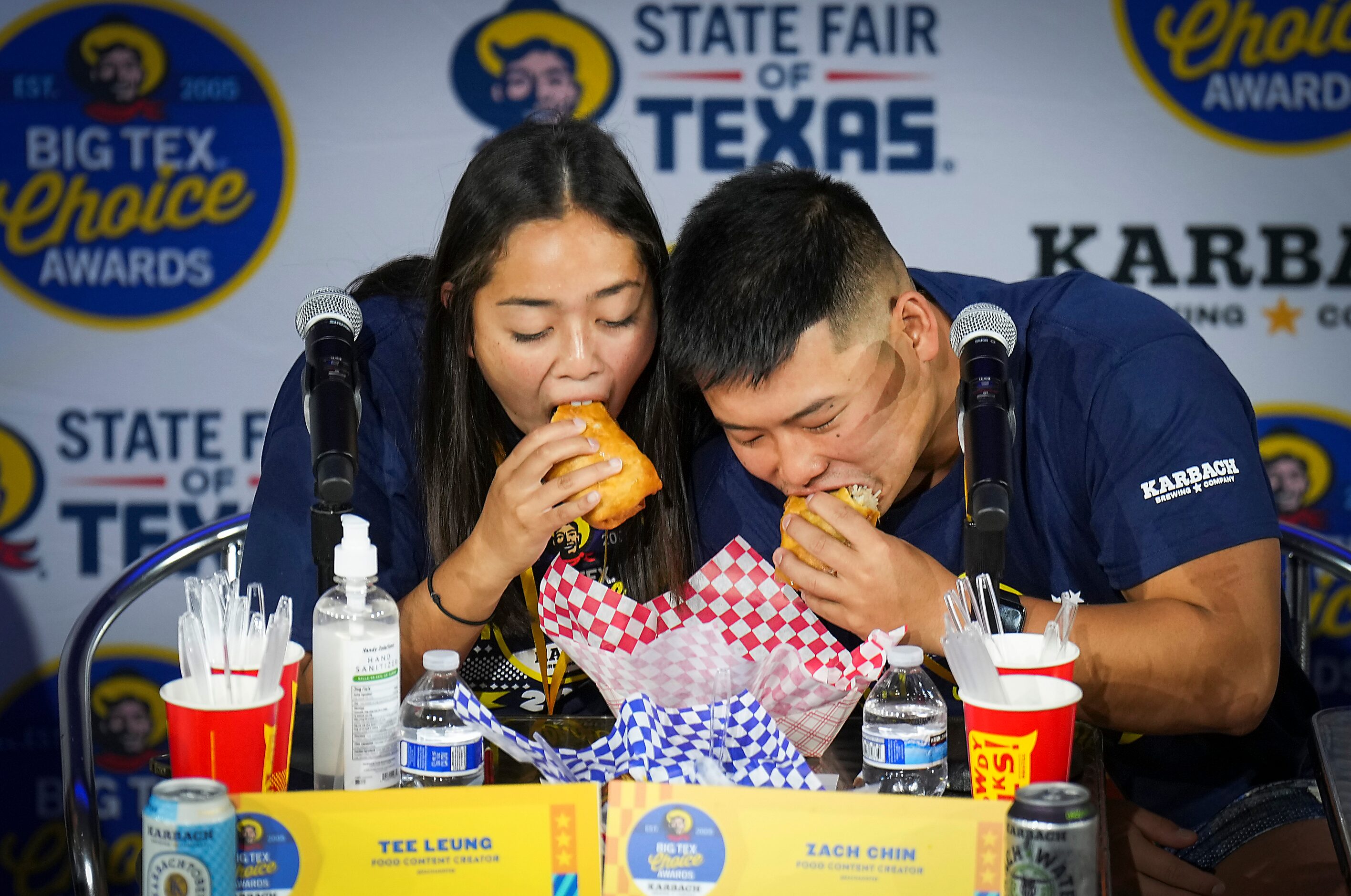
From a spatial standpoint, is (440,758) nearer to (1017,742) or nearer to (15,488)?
(1017,742)

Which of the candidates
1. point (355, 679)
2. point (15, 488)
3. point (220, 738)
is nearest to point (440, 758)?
point (355, 679)

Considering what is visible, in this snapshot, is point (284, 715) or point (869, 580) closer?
point (284, 715)

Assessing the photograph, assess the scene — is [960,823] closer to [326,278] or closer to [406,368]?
[406,368]

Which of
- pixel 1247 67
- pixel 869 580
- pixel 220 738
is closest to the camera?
pixel 220 738

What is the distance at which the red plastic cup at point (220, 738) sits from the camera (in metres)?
1.47

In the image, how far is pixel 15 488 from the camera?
3.77 m

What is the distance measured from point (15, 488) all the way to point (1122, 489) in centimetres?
297

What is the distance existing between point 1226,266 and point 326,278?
245cm

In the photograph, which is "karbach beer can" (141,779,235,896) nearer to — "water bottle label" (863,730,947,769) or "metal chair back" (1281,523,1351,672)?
"water bottle label" (863,730,947,769)

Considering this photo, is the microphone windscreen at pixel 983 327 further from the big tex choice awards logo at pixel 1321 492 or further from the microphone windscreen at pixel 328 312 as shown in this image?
the big tex choice awards logo at pixel 1321 492

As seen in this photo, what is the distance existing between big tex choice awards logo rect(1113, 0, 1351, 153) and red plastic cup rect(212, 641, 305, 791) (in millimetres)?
2998

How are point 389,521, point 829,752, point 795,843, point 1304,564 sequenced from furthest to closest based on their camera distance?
point 1304,564 → point 389,521 → point 829,752 → point 795,843

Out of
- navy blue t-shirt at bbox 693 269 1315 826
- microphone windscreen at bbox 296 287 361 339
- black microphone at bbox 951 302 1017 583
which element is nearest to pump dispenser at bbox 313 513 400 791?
microphone windscreen at bbox 296 287 361 339

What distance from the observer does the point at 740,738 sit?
5.07 ft
